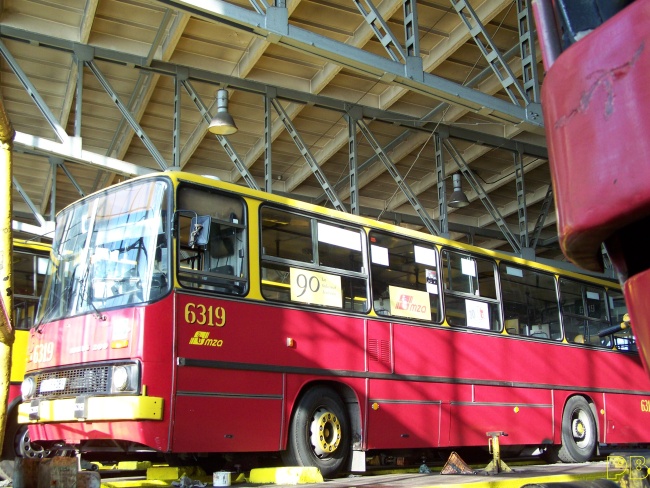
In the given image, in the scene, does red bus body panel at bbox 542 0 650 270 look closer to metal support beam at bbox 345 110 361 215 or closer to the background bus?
the background bus

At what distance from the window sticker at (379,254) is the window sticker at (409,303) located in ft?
0.98

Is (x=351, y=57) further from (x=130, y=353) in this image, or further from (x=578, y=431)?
(x=578, y=431)

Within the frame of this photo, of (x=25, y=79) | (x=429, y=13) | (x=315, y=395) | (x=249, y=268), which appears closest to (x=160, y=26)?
(x=25, y=79)

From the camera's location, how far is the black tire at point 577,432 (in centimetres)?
1129

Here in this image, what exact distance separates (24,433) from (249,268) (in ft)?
15.4

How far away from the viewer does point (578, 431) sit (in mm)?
11688

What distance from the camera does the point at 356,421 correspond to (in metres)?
8.28

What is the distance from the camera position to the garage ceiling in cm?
1078

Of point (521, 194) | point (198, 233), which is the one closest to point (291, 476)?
point (198, 233)

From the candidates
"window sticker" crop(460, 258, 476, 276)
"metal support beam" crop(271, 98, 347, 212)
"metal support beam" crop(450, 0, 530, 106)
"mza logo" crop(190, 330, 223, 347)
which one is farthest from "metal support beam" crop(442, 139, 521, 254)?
"mza logo" crop(190, 330, 223, 347)

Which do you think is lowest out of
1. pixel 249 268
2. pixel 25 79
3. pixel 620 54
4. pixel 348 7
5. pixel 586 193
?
pixel 586 193

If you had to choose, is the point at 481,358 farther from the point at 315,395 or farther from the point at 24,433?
the point at 24,433

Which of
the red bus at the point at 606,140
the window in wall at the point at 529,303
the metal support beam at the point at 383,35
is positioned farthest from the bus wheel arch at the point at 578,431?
the red bus at the point at 606,140

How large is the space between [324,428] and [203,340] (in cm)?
170
